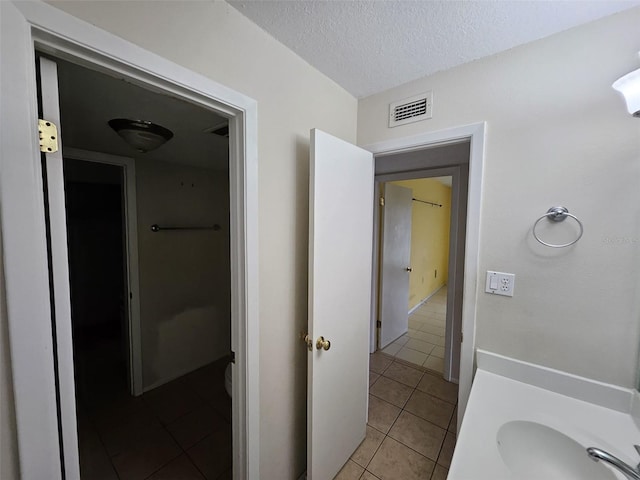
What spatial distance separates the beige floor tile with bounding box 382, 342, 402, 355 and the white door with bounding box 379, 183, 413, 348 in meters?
0.04

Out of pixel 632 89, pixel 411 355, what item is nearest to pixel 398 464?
pixel 411 355

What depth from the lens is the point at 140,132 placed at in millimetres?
1356

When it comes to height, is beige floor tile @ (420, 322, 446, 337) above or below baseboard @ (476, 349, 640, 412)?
below

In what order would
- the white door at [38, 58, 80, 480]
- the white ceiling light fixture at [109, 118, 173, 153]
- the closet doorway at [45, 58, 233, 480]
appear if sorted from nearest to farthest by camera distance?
1. the white door at [38, 58, 80, 480]
2. the white ceiling light fixture at [109, 118, 173, 153]
3. the closet doorway at [45, 58, 233, 480]

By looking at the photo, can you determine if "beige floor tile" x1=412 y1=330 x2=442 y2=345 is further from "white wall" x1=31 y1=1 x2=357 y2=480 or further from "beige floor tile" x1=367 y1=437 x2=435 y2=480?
"white wall" x1=31 y1=1 x2=357 y2=480

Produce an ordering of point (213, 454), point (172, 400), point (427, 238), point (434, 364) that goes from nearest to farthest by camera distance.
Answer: point (213, 454) < point (172, 400) < point (434, 364) < point (427, 238)

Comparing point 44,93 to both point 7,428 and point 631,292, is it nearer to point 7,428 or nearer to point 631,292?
point 7,428

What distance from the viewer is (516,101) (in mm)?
1163

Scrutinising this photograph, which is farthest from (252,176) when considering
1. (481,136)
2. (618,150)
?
(618,150)

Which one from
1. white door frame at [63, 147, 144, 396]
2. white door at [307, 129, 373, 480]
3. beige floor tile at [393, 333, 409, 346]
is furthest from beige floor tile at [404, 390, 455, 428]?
white door frame at [63, 147, 144, 396]

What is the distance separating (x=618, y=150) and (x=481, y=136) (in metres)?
0.48

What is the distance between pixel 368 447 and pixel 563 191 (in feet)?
6.17

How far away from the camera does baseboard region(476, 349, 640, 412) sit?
101cm

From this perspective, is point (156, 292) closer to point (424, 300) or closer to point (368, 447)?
point (368, 447)
